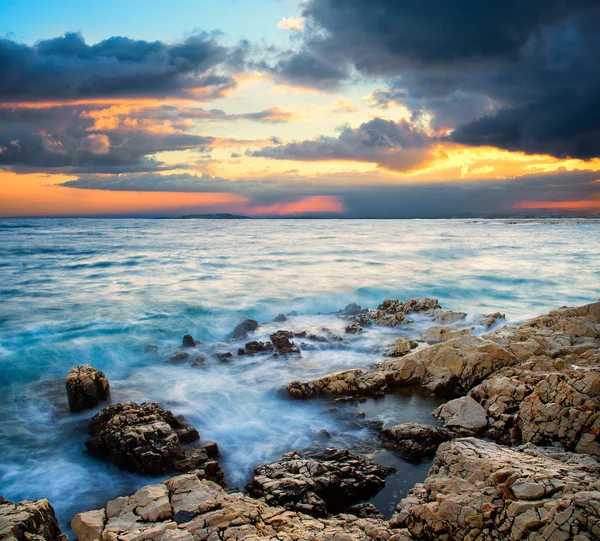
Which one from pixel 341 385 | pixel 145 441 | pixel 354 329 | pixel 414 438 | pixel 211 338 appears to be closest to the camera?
pixel 145 441

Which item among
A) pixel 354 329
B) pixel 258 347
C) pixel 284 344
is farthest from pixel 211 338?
pixel 354 329

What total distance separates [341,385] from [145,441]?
513cm

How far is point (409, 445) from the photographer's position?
8.42 m

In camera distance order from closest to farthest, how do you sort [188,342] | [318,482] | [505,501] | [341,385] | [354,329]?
[505,501] → [318,482] → [341,385] → [188,342] → [354,329]

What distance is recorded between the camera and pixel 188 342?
1598cm

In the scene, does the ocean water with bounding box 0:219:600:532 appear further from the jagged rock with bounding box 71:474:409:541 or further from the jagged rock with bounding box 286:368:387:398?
the jagged rock with bounding box 71:474:409:541

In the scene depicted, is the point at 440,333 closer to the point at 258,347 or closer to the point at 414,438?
the point at 258,347

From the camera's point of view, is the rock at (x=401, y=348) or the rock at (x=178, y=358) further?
the rock at (x=178, y=358)

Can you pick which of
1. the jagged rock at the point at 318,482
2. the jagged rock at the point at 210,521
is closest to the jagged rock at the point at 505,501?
the jagged rock at the point at 210,521

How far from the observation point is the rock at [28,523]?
5.05 metres

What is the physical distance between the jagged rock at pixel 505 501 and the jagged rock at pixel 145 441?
3913 millimetres

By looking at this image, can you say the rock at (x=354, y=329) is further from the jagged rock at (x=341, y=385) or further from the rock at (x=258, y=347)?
the jagged rock at (x=341, y=385)

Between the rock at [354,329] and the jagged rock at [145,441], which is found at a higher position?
the rock at [354,329]

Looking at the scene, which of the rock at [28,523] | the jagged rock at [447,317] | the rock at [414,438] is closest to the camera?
the rock at [28,523]
